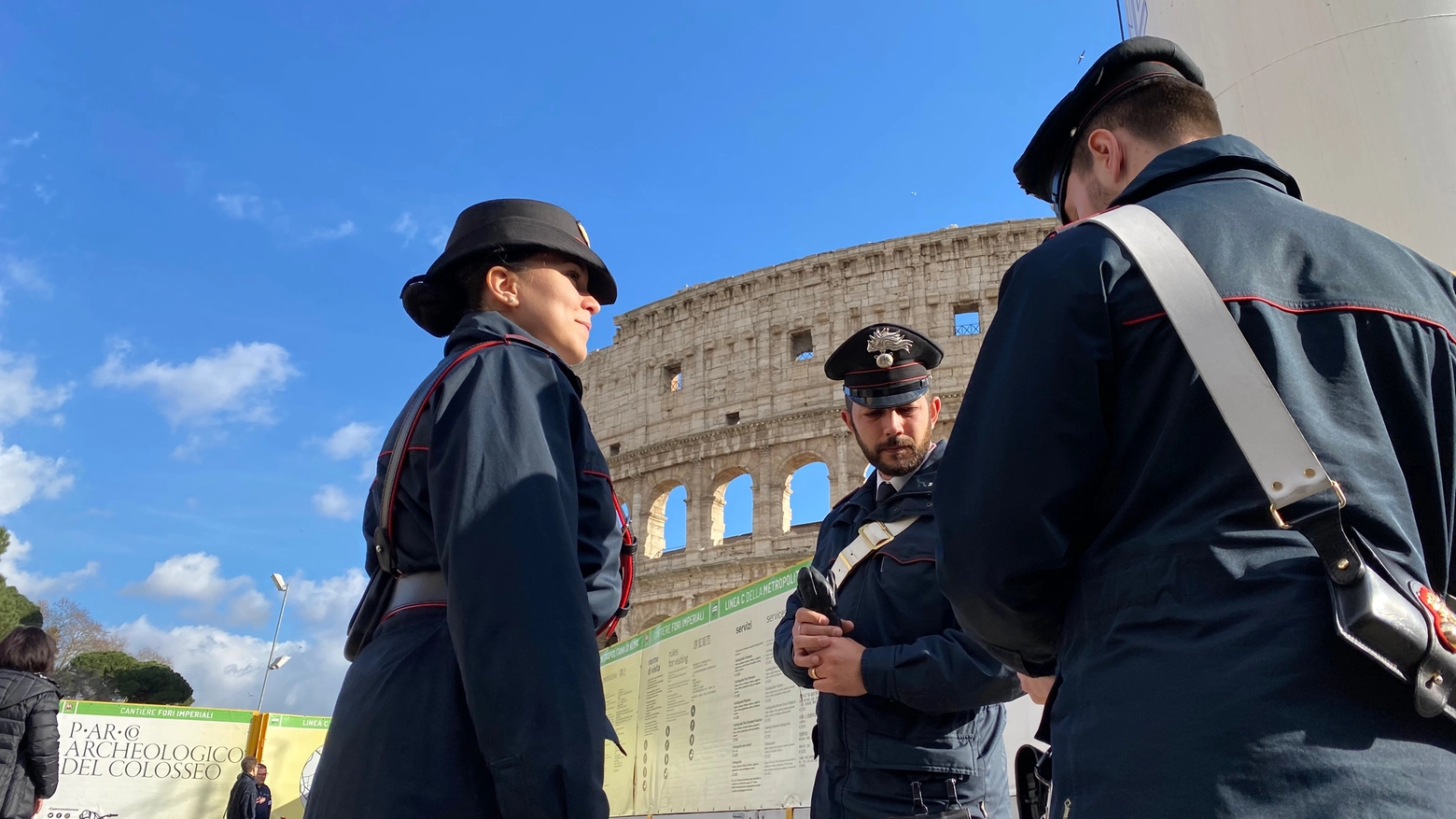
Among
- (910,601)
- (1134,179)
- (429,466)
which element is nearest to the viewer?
(1134,179)

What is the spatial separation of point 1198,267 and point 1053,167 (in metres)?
0.67

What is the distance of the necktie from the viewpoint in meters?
2.94

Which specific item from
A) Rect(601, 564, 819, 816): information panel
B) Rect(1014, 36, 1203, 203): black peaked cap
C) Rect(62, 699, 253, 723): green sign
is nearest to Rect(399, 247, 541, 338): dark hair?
Rect(1014, 36, 1203, 203): black peaked cap

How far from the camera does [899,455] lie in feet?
9.81

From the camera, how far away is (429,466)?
5.46 feet

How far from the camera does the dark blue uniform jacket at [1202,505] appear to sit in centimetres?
100

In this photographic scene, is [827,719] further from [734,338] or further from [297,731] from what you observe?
[734,338]

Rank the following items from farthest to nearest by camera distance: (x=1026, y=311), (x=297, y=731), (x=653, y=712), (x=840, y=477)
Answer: (x=840, y=477) < (x=297, y=731) < (x=653, y=712) < (x=1026, y=311)

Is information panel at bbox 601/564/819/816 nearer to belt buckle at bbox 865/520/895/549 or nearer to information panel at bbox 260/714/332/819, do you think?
belt buckle at bbox 865/520/895/549

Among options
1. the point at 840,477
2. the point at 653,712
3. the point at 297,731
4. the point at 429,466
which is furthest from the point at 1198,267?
the point at 840,477

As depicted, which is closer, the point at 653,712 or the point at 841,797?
the point at 841,797

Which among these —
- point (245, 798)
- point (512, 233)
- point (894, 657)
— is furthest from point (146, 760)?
point (512, 233)

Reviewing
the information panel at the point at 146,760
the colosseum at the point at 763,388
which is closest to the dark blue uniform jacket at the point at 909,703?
the information panel at the point at 146,760

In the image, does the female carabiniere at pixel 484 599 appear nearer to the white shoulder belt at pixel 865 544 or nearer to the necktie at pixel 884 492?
the white shoulder belt at pixel 865 544
